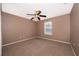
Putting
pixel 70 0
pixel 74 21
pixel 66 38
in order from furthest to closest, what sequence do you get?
pixel 74 21 → pixel 66 38 → pixel 70 0

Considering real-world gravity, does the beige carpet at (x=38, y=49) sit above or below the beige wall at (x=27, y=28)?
below

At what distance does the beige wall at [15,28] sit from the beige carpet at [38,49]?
14 centimetres

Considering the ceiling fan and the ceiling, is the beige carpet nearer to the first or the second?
the ceiling fan

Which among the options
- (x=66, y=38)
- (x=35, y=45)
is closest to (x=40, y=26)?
(x=35, y=45)

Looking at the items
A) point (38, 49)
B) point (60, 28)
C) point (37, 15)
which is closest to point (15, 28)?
point (37, 15)

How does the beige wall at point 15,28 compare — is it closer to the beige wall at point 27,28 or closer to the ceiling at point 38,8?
the beige wall at point 27,28

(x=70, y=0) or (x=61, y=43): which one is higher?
(x=70, y=0)

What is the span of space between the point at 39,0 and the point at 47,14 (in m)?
0.36

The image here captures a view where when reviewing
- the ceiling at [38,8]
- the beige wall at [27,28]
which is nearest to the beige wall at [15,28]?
the beige wall at [27,28]

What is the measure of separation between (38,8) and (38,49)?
32.3 inches

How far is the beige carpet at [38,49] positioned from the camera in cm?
203

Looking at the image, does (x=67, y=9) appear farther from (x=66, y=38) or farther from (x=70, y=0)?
(x=66, y=38)

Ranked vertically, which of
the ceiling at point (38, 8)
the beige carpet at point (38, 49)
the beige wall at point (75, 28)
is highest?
the ceiling at point (38, 8)

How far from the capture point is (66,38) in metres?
2.07
